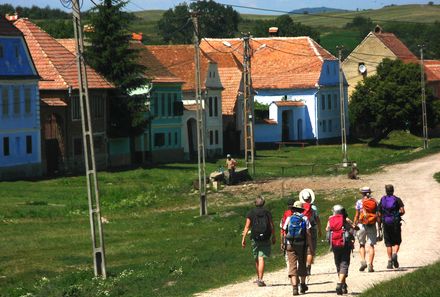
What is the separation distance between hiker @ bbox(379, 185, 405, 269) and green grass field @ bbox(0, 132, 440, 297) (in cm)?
320

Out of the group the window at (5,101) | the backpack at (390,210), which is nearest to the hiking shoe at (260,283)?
the backpack at (390,210)

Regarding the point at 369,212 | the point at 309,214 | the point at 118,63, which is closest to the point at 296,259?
the point at 309,214

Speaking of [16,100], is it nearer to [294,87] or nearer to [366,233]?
[366,233]

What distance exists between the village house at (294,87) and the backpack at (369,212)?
7001cm

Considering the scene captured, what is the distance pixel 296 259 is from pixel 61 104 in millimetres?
44984

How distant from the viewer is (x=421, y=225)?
37.3m

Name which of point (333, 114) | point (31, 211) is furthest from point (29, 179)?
point (333, 114)

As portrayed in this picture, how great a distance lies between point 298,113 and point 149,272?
7363 centimetres

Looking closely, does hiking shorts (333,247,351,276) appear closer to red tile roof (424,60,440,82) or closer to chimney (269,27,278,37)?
red tile roof (424,60,440,82)

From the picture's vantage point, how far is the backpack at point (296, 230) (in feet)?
78.9

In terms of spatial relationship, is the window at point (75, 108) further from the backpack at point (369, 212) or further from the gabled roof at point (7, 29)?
the backpack at point (369, 212)

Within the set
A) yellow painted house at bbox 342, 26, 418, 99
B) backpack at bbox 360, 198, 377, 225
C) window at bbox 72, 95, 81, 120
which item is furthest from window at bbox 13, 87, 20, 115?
yellow painted house at bbox 342, 26, 418, 99

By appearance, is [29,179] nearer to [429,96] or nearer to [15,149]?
[15,149]

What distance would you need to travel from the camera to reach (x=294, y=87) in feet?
339
